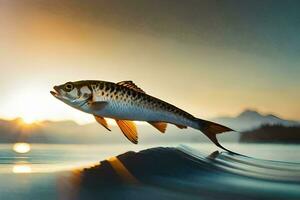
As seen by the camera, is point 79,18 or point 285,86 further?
point 285,86

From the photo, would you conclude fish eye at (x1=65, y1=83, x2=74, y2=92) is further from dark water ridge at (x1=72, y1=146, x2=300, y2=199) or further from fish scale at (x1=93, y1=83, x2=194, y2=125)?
dark water ridge at (x1=72, y1=146, x2=300, y2=199)

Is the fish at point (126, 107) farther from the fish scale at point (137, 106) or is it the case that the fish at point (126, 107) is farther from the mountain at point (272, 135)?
the mountain at point (272, 135)

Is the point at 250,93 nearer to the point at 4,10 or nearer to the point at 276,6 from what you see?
the point at 276,6

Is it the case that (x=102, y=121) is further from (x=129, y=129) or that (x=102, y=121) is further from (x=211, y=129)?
(x=211, y=129)

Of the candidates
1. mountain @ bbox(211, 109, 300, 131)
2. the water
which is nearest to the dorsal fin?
the water

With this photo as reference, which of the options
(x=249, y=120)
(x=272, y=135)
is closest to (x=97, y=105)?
(x=249, y=120)

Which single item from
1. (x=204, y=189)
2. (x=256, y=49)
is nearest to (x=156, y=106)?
(x=204, y=189)
